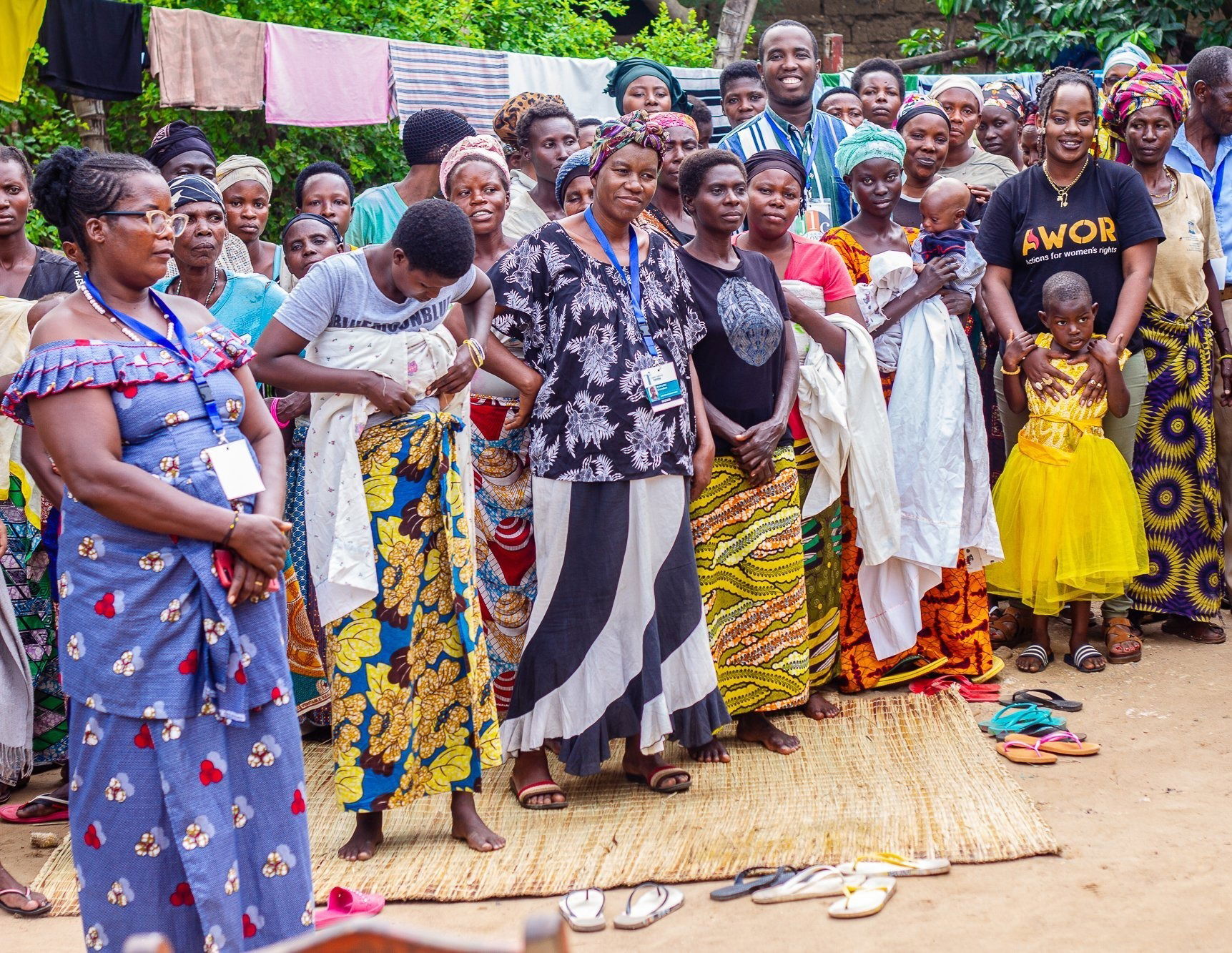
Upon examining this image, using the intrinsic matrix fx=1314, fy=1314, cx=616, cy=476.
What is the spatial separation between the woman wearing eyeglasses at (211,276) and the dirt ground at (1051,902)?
195 centimetres

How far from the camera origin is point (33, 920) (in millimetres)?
3871

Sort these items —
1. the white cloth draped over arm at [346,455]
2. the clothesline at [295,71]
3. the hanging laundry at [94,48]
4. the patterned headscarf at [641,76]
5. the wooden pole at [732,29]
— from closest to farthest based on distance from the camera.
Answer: the white cloth draped over arm at [346,455] → the patterned headscarf at [641,76] → the hanging laundry at [94,48] → the clothesline at [295,71] → the wooden pole at [732,29]

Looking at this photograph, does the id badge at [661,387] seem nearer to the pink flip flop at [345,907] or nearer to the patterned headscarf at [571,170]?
the patterned headscarf at [571,170]

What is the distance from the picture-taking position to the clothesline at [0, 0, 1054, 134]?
24.3ft

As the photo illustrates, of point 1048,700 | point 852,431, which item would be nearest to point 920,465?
point 852,431

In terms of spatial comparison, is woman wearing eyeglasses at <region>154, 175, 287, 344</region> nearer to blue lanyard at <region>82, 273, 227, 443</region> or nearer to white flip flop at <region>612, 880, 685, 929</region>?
blue lanyard at <region>82, 273, 227, 443</region>

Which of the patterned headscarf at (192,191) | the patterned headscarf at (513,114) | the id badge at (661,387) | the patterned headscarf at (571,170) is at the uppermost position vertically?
→ the patterned headscarf at (513,114)

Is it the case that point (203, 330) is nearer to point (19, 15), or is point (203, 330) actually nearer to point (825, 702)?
point (825, 702)

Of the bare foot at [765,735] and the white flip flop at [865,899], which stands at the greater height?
the bare foot at [765,735]

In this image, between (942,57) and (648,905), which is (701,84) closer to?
(942,57)

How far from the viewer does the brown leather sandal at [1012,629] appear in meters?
6.22

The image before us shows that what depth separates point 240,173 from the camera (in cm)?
539

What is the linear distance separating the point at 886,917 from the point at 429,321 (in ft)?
7.34


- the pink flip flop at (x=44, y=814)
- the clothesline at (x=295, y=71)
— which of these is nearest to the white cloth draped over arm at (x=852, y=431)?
the pink flip flop at (x=44, y=814)
